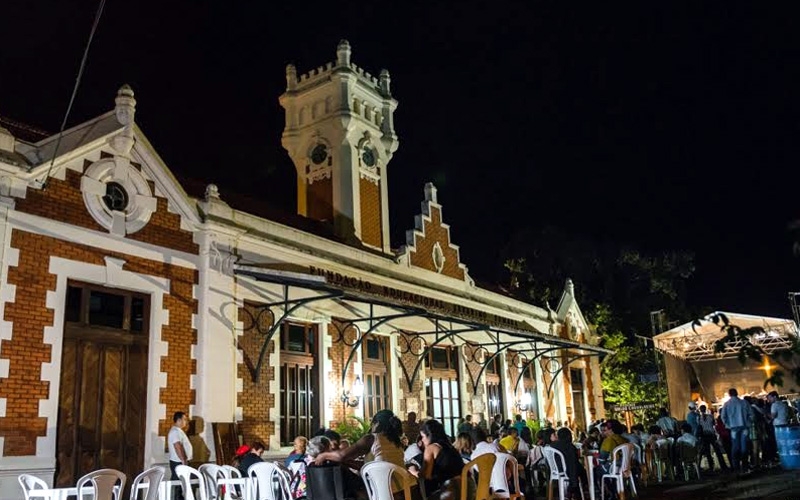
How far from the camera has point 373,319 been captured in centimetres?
1459

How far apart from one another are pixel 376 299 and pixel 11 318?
5.93m

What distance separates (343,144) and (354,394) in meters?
6.54

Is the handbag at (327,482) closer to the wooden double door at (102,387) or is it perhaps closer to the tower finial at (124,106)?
the wooden double door at (102,387)

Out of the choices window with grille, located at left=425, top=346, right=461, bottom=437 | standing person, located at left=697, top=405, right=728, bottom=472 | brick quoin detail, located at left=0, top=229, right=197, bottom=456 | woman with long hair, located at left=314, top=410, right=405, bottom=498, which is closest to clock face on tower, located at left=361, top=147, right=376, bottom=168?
window with grille, located at left=425, top=346, right=461, bottom=437

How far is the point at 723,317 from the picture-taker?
3.04 meters

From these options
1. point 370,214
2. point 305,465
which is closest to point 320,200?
point 370,214

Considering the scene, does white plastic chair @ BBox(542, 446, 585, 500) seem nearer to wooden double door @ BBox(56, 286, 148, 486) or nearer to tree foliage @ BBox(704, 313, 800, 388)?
wooden double door @ BBox(56, 286, 148, 486)

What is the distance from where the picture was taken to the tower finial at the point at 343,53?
18.7 meters

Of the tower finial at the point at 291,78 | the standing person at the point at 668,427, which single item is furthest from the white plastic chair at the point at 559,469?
the tower finial at the point at 291,78

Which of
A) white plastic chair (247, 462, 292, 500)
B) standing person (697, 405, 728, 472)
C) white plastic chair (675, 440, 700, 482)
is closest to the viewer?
white plastic chair (247, 462, 292, 500)

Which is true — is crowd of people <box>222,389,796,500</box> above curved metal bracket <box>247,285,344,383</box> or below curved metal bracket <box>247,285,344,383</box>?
below

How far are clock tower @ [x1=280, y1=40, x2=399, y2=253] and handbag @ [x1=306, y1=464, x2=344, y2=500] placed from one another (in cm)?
1121

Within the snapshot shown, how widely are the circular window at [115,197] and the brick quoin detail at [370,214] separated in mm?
7562

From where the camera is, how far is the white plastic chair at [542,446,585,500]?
1047 centimetres
